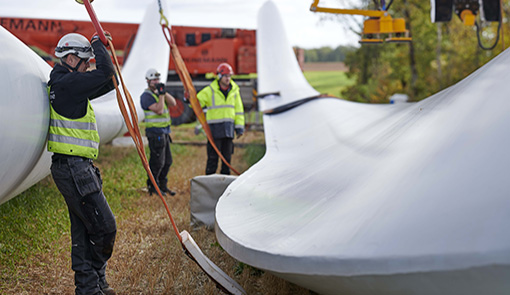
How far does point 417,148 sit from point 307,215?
66 centimetres

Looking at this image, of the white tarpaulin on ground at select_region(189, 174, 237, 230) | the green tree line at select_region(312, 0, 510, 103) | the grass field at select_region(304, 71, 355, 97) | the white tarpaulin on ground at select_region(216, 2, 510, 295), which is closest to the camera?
the white tarpaulin on ground at select_region(216, 2, 510, 295)

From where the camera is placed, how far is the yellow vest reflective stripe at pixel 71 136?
10.0 feet

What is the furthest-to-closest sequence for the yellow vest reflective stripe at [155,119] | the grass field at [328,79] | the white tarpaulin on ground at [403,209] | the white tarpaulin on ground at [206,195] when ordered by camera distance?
the grass field at [328,79], the yellow vest reflective stripe at [155,119], the white tarpaulin on ground at [206,195], the white tarpaulin on ground at [403,209]

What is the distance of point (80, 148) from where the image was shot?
308 centimetres

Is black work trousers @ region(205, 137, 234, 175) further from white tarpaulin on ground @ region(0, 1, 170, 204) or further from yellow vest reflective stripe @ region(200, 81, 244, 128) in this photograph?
white tarpaulin on ground @ region(0, 1, 170, 204)

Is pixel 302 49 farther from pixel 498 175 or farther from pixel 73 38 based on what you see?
pixel 498 175

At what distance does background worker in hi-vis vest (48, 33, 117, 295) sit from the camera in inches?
119

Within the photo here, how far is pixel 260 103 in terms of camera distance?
10141 mm

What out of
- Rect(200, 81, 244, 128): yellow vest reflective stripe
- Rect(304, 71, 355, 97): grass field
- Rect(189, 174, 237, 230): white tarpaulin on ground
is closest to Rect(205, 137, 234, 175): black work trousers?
Rect(200, 81, 244, 128): yellow vest reflective stripe

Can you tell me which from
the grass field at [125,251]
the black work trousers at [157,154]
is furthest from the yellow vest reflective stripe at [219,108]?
the grass field at [125,251]

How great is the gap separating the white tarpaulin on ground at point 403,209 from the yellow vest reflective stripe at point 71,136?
977mm

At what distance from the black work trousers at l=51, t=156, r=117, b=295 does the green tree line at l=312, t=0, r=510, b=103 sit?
19.7 m

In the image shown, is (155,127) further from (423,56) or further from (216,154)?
(423,56)

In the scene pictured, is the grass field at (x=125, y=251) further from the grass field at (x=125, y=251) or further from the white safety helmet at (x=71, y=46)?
the white safety helmet at (x=71, y=46)
